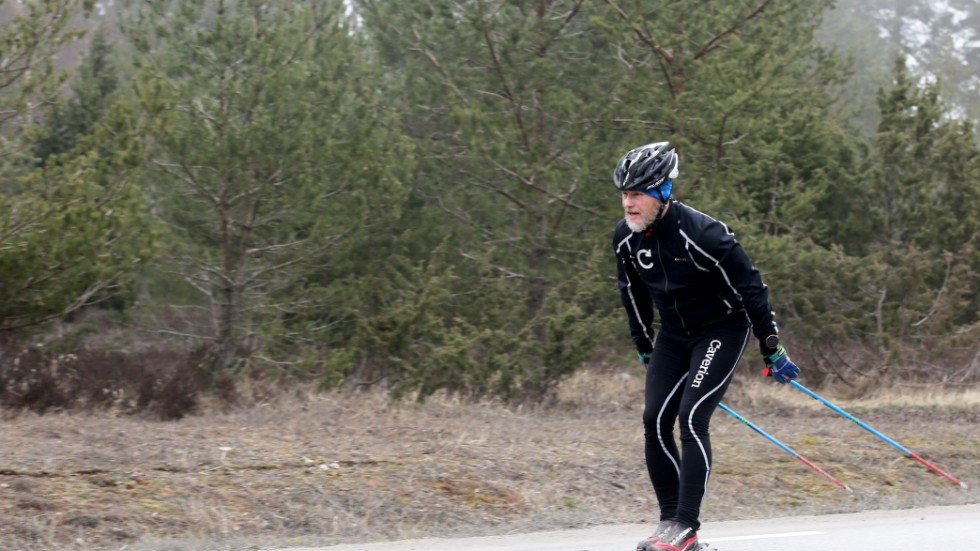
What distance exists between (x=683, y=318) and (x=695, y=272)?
0.28m

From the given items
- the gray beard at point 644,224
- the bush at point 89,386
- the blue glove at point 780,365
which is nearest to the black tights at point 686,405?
the blue glove at point 780,365

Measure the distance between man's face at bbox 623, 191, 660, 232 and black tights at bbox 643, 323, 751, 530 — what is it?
69 cm

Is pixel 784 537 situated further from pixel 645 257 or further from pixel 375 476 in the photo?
Answer: pixel 375 476

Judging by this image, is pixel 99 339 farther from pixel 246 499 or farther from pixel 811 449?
pixel 811 449

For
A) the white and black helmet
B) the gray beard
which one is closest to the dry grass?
the gray beard

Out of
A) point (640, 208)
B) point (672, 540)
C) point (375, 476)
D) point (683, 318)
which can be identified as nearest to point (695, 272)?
point (683, 318)

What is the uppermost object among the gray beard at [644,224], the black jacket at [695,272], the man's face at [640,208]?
the man's face at [640,208]

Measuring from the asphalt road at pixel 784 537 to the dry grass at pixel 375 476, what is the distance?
0.39 m

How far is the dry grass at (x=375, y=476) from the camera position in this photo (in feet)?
24.2

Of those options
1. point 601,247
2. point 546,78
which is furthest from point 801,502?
point 546,78

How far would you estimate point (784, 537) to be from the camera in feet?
23.3

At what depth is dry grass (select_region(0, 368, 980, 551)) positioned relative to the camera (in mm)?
7391

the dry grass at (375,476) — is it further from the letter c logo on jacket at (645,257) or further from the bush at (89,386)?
the letter c logo on jacket at (645,257)

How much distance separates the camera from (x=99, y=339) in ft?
51.8
